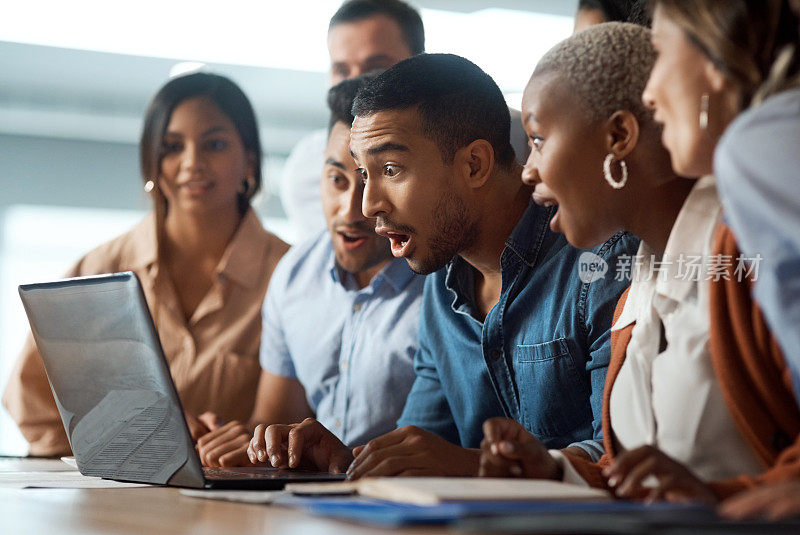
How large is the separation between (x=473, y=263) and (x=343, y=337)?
505 millimetres

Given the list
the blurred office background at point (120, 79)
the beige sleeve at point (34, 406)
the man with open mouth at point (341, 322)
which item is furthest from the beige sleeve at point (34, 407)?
the blurred office background at point (120, 79)

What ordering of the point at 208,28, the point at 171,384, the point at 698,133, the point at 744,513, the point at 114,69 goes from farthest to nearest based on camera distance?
the point at 114,69, the point at 208,28, the point at 171,384, the point at 698,133, the point at 744,513

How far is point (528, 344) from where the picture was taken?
138 cm

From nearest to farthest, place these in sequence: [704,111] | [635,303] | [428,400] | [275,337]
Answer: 1. [704,111]
2. [635,303]
3. [428,400]
4. [275,337]

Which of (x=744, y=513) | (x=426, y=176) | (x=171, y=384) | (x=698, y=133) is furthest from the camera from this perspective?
(x=426, y=176)

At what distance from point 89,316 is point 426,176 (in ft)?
1.99

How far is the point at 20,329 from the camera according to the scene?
651cm

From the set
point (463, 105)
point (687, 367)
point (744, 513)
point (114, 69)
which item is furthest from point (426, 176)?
point (114, 69)

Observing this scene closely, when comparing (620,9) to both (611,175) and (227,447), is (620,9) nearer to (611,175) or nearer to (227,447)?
(611,175)

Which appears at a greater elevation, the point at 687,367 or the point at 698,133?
the point at 698,133

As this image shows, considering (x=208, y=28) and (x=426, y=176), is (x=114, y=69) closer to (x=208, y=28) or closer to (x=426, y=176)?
(x=208, y=28)

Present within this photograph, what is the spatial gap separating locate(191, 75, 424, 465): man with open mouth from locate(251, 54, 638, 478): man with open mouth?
0.22 meters

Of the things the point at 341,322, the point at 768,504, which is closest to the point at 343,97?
the point at 341,322

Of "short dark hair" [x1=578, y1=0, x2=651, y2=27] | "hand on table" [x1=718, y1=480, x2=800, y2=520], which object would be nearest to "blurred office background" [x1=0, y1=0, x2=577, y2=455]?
"short dark hair" [x1=578, y1=0, x2=651, y2=27]
